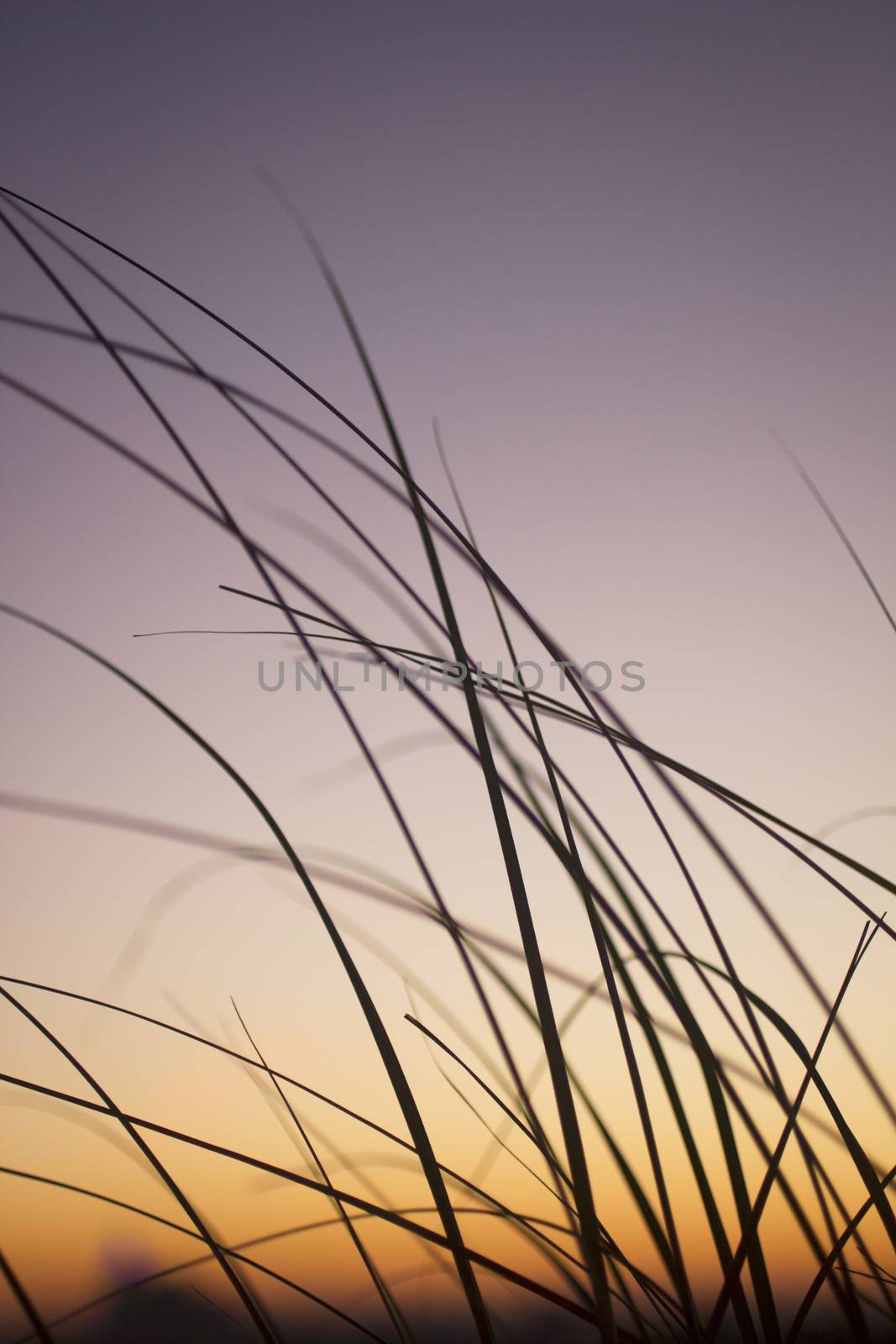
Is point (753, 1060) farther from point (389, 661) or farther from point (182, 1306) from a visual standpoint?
point (182, 1306)

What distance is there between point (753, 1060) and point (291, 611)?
12.8 inches

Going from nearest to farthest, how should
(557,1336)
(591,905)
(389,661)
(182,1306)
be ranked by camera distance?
(591,905) < (389,661) < (557,1336) < (182,1306)

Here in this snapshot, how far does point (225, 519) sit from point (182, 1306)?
69cm

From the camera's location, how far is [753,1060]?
1.32ft

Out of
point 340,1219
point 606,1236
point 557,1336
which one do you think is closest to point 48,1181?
point 340,1219

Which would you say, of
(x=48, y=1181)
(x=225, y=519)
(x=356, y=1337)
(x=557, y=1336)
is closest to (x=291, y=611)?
(x=225, y=519)

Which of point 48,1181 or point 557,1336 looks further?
point 557,1336

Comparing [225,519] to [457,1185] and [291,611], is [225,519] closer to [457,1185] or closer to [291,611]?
[291,611]

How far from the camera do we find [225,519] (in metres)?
0.39

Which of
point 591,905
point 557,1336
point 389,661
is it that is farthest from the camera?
point 557,1336

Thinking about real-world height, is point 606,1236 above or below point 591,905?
below

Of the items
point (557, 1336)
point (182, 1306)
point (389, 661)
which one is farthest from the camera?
point (182, 1306)

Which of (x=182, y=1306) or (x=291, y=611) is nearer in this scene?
(x=291, y=611)

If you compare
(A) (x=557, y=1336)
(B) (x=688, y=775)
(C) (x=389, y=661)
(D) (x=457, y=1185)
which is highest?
(C) (x=389, y=661)
